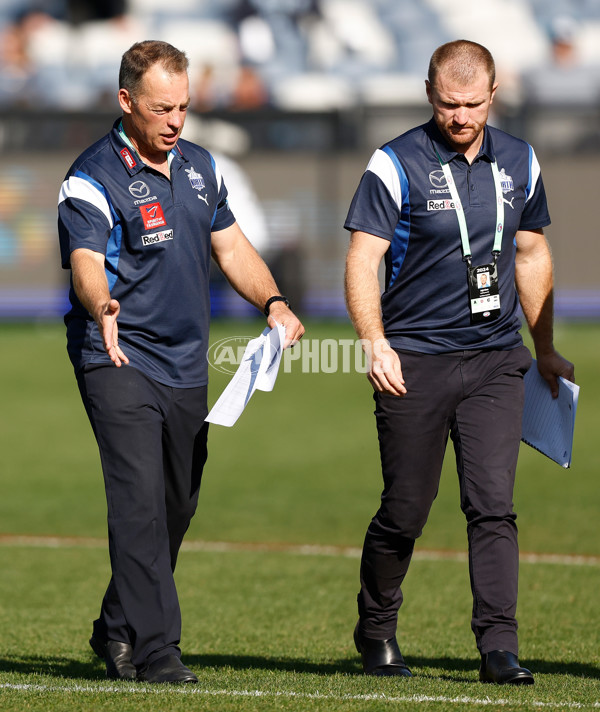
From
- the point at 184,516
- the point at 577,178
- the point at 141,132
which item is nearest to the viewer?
the point at 141,132

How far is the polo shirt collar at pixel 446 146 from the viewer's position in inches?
186

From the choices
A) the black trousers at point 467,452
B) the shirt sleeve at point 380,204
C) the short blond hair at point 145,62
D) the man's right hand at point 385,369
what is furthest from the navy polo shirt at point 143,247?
the black trousers at point 467,452

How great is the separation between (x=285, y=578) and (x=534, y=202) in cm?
Answer: 307

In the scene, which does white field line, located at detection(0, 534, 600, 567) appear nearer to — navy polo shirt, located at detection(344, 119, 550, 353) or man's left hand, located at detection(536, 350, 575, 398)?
man's left hand, located at detection(536, 350, 575, 398)

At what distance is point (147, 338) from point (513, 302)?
1.42 m

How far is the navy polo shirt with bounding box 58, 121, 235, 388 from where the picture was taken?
456 centimetres

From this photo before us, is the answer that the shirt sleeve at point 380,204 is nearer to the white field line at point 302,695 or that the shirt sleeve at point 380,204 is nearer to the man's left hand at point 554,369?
the man's left hand at point 554,369

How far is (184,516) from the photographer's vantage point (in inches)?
197

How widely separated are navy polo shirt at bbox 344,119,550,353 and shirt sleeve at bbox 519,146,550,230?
0.5 inches

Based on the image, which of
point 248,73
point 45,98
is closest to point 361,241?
point 248,73

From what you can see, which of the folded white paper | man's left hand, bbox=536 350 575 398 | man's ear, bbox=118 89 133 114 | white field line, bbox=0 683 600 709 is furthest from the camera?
man's left hand, bbox=536 350 575 398

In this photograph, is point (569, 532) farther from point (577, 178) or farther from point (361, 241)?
point (577, 178)

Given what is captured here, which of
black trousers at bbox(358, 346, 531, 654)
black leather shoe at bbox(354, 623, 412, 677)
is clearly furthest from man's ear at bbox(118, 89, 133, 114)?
black leather shoe at bbox(354, 623, 412, 677)

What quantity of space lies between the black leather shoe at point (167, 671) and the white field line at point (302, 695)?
10 cm
